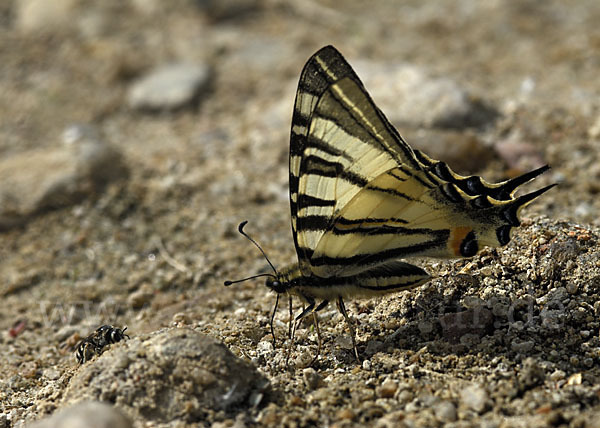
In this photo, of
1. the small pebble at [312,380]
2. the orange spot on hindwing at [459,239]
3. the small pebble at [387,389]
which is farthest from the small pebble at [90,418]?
the orange spot on hindwing at [459,239]

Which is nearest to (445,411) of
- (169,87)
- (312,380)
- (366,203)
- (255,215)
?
(312,380)

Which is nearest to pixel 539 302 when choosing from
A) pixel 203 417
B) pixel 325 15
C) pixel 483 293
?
pixel 483 293

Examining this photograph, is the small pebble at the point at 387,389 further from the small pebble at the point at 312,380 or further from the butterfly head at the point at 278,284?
the butterfly head at the point at 278,284

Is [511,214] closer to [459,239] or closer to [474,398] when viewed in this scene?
[459,239]

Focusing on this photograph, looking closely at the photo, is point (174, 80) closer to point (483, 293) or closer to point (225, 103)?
point (225, 103)

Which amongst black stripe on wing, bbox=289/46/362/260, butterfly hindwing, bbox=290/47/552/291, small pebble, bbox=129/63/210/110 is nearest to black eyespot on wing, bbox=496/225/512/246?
butterfly hindwing, bbox=290/47/552/291

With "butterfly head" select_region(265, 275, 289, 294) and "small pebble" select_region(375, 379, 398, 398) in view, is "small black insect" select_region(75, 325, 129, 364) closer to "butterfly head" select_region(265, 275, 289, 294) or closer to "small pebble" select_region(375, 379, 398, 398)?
"butterfly head" select_region(265, 275, 289, 294)
